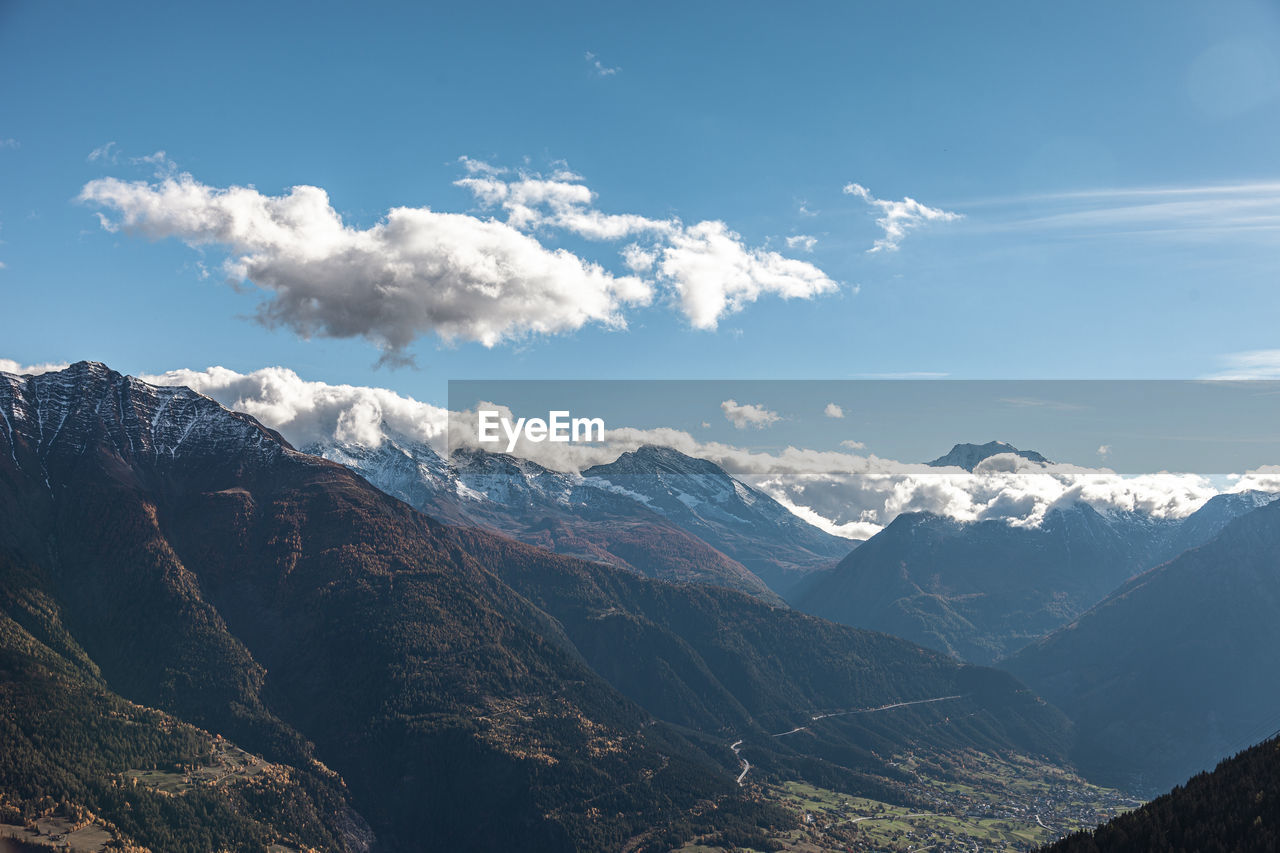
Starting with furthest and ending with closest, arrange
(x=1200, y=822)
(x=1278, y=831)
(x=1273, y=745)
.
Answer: (x=1273, y=745) < (x=1200, y=822) < (x=1278, y=831)

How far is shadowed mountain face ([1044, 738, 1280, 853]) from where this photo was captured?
160750 mm

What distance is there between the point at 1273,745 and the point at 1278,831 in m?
37.4

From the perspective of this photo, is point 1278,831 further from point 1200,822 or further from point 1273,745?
point 1273,745

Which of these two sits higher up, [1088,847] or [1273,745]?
[1273,745]

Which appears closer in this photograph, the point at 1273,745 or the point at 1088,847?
the point at 1088,847

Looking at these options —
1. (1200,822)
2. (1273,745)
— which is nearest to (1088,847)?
(1200,822)

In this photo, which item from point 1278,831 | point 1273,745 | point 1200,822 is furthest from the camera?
point 1273,745

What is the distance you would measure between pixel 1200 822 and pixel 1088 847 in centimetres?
2253

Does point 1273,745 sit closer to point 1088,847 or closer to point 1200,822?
point 1200,822

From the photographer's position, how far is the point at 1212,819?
169 m

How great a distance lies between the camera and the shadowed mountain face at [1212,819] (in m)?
161

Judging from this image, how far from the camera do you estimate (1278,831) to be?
156 metres

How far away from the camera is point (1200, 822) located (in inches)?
6688

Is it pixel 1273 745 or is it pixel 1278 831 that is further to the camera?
pixel 1273 745
